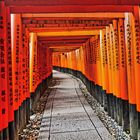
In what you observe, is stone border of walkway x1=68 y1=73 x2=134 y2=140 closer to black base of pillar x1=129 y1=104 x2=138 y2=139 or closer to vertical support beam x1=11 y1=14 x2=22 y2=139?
black base of pillar x1=129 y1=104 x2=138 y2=139

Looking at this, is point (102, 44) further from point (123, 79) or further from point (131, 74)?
point (131, 74)

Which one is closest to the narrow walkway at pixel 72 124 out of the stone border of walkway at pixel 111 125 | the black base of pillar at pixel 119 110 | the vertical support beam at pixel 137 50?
the stone border of walkway at pixel 111 125

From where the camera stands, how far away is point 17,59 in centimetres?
804

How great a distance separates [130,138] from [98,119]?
273 centimetres

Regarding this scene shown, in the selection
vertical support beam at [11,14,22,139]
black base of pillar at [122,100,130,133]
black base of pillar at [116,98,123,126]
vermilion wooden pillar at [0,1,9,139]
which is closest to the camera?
vermilion wooden pillar at [0,1,9,139]

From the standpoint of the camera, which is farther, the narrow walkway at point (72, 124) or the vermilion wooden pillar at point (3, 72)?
the narrow walkway at point (72, 124)

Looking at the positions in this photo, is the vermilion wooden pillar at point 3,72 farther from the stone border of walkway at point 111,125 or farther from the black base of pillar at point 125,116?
the black base of pillar at point 125,116

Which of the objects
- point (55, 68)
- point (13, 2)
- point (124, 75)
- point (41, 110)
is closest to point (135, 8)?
point (124, 75)

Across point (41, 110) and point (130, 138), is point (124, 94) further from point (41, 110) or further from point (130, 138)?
point (41, 110)

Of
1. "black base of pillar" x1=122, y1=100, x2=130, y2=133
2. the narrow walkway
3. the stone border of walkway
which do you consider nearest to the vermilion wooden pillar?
the narrow walkway

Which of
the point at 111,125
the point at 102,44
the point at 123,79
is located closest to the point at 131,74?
the point at 123,79

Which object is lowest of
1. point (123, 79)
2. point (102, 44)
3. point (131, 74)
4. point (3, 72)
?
point (123, 79)

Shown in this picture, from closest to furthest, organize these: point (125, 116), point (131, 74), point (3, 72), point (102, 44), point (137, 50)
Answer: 1. point (3, 72)
2. point (137, 50)
3. point (131, 74)
4. point (125, 116)
5. point (102, 44)

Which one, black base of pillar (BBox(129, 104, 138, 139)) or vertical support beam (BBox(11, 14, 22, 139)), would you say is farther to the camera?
vertical support beam (BBox(11, 14, 22, 139))
